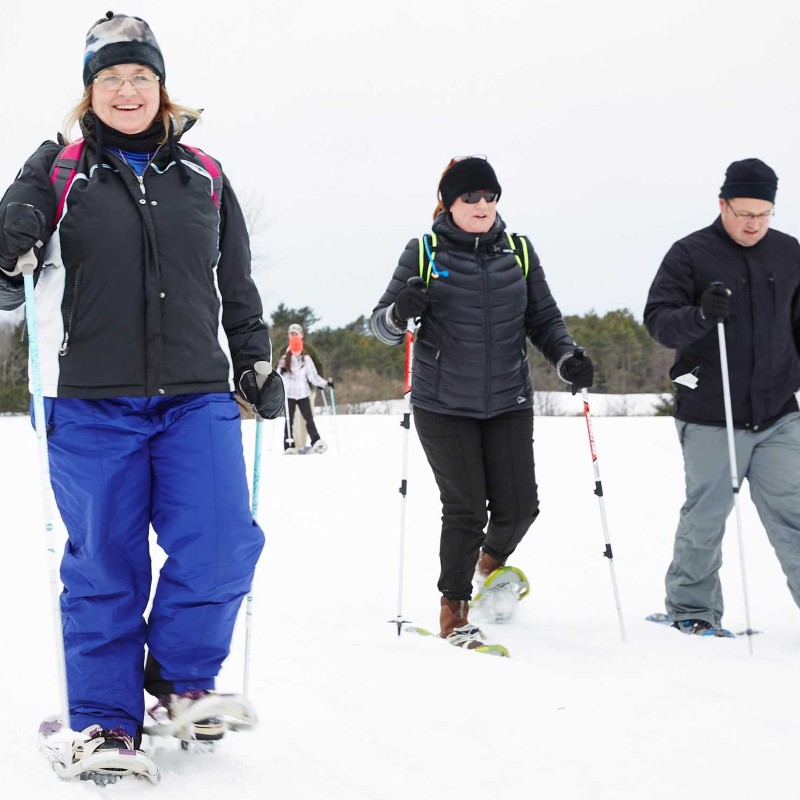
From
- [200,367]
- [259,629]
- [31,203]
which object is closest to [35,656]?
[259,629]

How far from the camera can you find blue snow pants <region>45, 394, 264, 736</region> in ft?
8.65

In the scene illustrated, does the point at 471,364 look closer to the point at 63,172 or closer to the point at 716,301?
the point at 716,301

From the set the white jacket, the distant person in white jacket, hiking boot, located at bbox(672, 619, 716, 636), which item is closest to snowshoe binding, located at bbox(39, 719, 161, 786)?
hiking boot, located at bbox(672, 619, 716, 636)

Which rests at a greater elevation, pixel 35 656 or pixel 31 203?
pixel 31 203

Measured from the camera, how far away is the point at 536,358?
34781 millimetres

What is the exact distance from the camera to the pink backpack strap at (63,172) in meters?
2.65

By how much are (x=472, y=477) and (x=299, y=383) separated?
9.99 meters

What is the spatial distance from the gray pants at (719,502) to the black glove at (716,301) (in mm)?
620

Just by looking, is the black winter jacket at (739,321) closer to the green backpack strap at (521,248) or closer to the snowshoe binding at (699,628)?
the green backpack strap at (521,248)

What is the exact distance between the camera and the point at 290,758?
2.74 meters

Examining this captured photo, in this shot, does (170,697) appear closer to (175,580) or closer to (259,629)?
(175,580)

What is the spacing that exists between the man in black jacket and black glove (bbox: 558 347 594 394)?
0.38m

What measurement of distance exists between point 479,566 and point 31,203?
302 centimetres

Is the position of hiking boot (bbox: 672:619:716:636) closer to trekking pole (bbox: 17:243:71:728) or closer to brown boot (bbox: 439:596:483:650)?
brown boot (bbox: 439:596:483:650)
